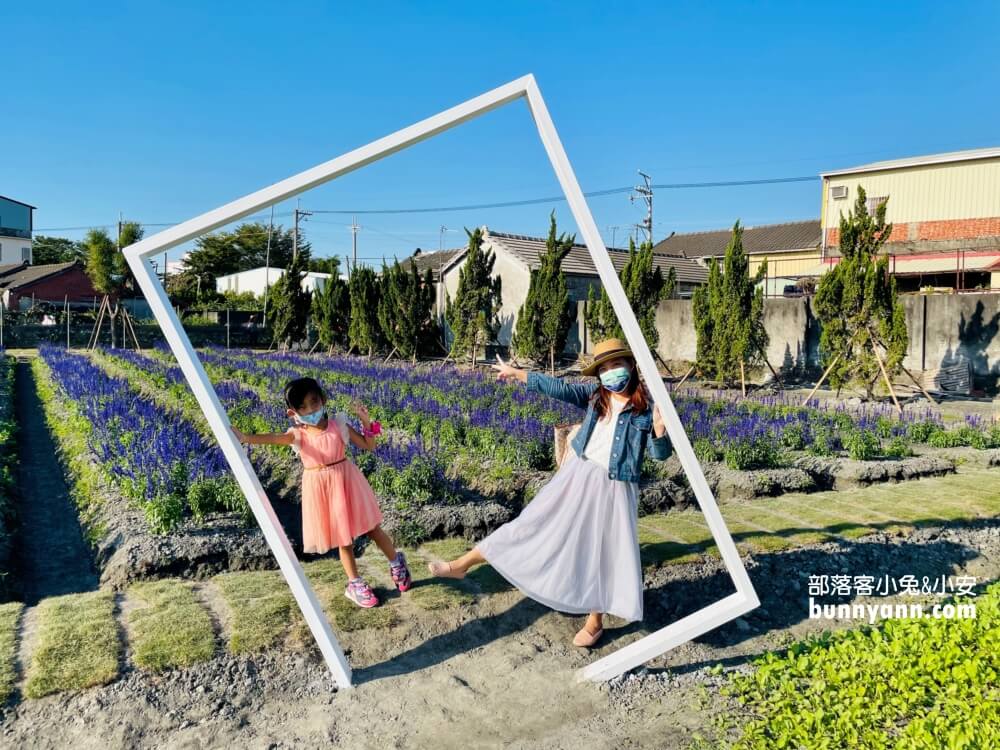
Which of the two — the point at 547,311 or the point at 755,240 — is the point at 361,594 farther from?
the point at 755,240

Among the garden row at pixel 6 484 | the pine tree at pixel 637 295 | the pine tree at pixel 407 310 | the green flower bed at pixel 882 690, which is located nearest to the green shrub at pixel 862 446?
the green flower bed at pixel 882 690

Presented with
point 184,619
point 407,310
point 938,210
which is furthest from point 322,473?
point 938,210

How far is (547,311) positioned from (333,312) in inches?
407

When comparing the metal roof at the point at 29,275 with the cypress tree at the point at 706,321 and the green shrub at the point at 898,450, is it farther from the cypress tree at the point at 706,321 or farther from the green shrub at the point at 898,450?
the green shrub at the point at 898,450

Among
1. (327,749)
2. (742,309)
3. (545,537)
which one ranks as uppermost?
(742,309)

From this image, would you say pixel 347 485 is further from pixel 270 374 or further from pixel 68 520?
pixel 270 374

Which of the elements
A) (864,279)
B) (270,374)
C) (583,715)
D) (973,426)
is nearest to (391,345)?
(270,374)

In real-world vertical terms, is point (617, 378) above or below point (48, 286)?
below

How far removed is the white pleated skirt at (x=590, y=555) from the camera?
3.69 m

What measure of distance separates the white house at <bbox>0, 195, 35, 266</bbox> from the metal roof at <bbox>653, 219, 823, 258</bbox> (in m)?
49.4

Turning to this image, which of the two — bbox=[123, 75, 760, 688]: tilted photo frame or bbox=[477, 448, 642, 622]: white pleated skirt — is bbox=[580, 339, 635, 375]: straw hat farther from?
bbox=[477, 448, 642, 622]: white pleated skirt

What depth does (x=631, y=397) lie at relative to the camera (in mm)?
3727

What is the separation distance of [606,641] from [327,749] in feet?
5.37

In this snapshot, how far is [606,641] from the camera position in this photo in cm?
398
